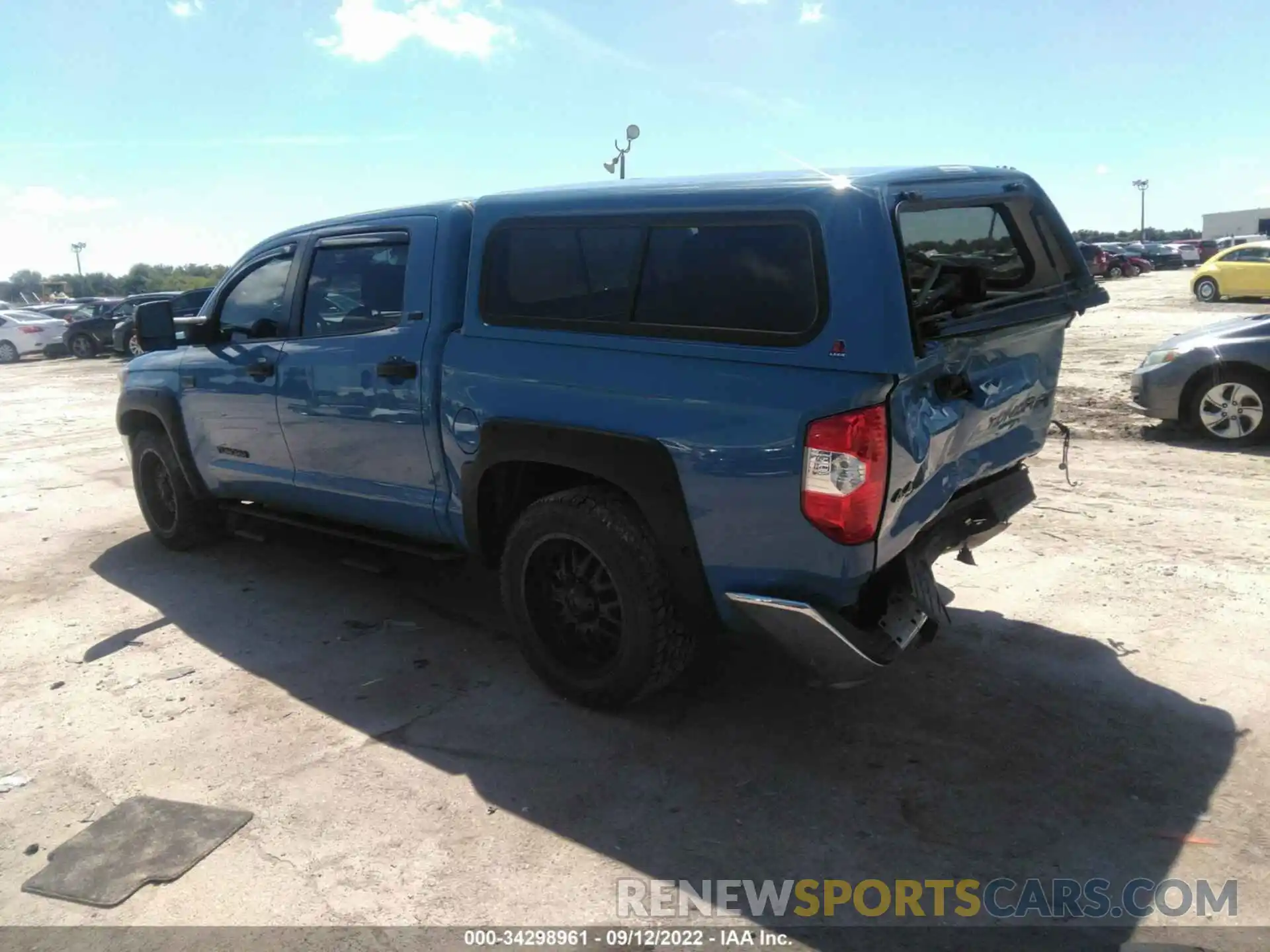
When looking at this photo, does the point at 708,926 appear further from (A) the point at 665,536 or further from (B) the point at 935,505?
(B) the point at 935,505

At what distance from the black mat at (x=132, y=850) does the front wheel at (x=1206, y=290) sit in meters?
27.1

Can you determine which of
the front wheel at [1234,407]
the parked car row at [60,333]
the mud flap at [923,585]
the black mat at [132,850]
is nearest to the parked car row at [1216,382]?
the front wheel at [1234,407]

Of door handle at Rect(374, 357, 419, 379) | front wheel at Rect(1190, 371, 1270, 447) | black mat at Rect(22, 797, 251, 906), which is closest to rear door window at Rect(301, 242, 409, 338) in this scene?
door handle at Rect(374, 357, 419, 379)

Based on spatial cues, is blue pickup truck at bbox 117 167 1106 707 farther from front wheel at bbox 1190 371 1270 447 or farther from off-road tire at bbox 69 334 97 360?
off-road tire at bbox 69 334 97 360

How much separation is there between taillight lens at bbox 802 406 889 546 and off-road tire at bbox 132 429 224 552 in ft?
14.6

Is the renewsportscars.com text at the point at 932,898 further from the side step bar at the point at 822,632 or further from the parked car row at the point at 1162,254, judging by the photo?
the parked car row at the point at 1162,254

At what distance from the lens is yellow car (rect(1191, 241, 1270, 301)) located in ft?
79.4

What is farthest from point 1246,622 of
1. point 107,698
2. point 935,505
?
point 107,698

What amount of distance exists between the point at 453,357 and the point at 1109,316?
819 inches

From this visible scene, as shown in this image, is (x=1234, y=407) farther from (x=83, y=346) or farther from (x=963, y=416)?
(x=83, y=346)

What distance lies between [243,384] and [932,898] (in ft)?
14.1

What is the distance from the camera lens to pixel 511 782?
3.62 metres

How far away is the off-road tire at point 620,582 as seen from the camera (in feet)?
12.2

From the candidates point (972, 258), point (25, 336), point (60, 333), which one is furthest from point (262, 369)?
point (25, 336)
